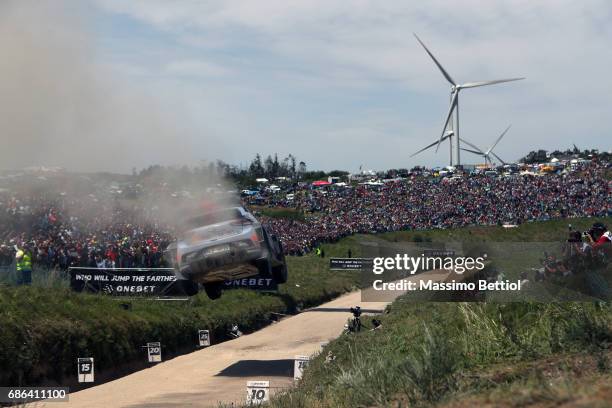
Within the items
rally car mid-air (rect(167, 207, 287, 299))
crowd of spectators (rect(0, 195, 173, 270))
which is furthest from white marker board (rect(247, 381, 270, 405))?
crowd of spectators (rect(0, 195, 173, 270))

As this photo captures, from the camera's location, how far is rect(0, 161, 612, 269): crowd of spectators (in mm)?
42406

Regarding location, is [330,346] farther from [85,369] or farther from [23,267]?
[23,267]

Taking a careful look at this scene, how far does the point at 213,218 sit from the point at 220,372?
257 inches

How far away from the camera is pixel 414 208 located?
116 m

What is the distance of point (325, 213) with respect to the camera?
109438 mm

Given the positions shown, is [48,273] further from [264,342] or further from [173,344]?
[264,342]

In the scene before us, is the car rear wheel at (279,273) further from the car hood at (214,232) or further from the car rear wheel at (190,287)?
the car hood at (214,232)

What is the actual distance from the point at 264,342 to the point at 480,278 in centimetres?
2535

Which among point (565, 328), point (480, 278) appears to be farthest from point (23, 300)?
point (565, 328)

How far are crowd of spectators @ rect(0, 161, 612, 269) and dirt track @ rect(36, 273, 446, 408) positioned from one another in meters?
5.62

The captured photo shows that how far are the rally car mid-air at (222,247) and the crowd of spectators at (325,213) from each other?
2.05m

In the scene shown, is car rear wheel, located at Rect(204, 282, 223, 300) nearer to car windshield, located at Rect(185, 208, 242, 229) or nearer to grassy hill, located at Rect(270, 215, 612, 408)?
car windshield, located at Rect(185, 208, 242, 229)

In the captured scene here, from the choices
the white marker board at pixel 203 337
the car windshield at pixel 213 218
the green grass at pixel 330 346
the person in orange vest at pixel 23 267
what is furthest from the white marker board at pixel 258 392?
the white marker board at pixel 203 337

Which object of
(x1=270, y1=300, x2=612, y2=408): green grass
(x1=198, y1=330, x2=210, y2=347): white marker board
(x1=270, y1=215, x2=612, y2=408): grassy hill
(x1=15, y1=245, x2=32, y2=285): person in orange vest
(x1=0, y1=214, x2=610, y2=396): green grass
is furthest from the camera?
(x1=198, y1=330, x2=210, y2=347): white marker board
